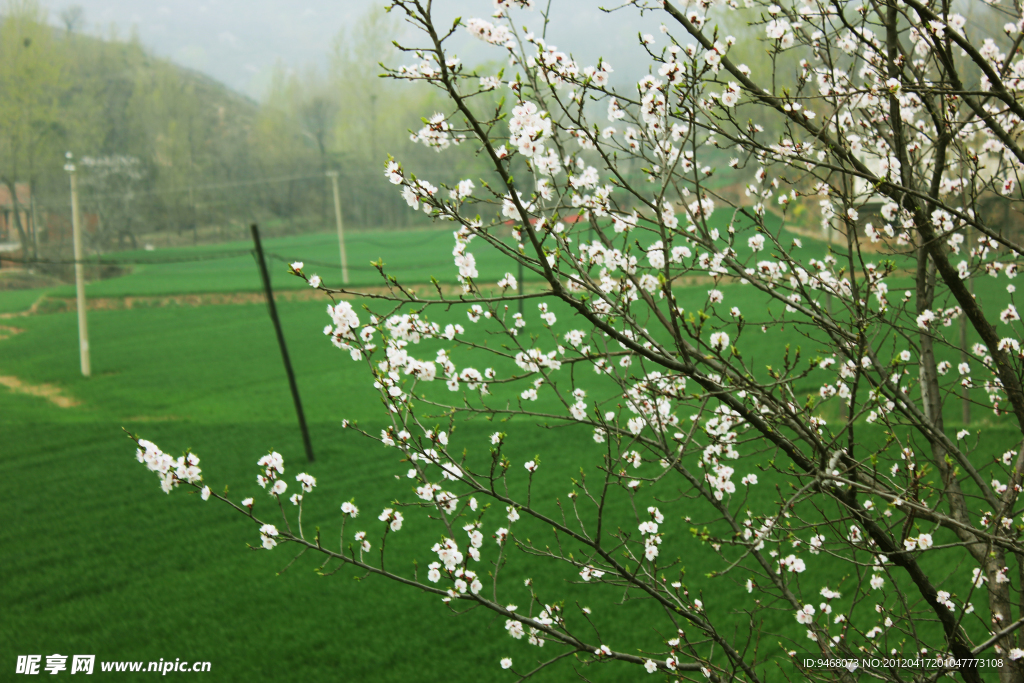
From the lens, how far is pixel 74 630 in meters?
3.96

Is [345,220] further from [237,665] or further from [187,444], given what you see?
Result: [237,665]

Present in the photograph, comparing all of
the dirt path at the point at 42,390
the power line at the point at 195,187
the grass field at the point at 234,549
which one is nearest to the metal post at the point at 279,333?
the grass field at the point at 234,549

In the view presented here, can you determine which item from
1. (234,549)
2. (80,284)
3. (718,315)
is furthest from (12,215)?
(718,315)

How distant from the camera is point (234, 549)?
5051mm

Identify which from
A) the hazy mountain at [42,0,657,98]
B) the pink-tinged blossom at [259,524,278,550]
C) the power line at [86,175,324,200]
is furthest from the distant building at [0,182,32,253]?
the hazy mountain at [42,0,657,98]

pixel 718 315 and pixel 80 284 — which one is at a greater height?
pixel 718 315

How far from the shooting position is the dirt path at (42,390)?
10695 mm

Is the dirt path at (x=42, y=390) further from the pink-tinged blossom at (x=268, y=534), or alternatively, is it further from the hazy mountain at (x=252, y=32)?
Answer: the hazy mountain at (x=252, y=32)

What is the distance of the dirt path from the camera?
35.1 ft

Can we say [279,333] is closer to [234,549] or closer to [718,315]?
[234,549]

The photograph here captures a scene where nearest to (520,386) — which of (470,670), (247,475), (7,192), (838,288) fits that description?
(247,475)

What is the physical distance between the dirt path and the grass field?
0.20 m

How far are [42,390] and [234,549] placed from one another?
349 inches

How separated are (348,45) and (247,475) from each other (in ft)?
87.5
